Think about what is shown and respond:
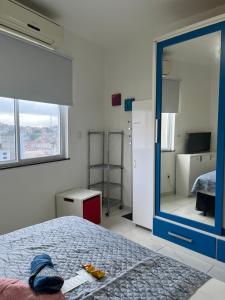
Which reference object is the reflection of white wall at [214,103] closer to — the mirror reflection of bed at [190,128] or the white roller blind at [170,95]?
the mirror reflection of bed at [190,128]

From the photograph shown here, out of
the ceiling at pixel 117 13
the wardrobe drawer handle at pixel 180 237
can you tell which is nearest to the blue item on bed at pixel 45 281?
the wardrobe drawer handle at pixel 180 237

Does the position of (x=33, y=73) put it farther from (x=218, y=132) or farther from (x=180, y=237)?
(x=180, y=237)

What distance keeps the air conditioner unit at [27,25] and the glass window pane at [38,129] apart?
2.37ft

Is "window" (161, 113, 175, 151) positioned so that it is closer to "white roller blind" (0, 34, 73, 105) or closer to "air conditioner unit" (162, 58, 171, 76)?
"air conditioner unit" (162, 58, 171, 76)

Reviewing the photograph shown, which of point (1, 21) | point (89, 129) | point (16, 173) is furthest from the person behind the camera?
point (89, 129)

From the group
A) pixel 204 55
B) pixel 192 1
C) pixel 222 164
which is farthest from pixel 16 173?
pixel 192 1

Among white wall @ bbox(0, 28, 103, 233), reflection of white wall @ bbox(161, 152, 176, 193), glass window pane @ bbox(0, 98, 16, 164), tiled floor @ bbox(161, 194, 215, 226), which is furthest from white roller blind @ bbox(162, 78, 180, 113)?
glass window pane @ bbox(0, 98, 16, 164)

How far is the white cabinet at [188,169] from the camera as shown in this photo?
2.20 m

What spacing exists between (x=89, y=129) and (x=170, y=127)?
4.90 ft

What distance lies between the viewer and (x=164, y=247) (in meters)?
2.46

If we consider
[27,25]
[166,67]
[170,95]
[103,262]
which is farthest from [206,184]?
[27,25]

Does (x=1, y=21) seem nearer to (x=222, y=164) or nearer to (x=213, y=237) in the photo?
(x=222, y=164)

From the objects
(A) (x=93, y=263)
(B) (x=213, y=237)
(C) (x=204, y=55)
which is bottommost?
(B) (x=213, y=237)

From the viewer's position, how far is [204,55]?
214cm
